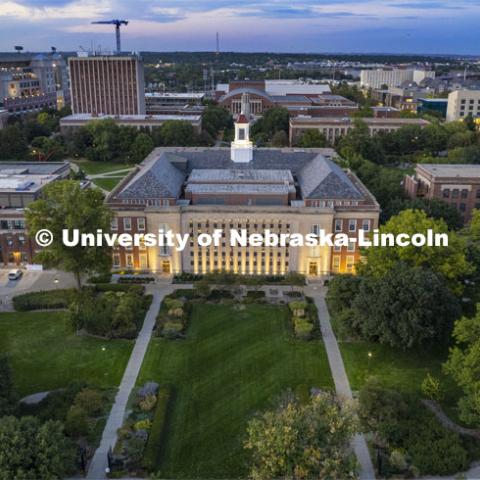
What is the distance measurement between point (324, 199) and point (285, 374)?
3183cm

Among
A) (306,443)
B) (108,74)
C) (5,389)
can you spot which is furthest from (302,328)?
(108,74)

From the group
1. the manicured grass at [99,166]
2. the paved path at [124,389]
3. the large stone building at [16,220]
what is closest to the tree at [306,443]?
the paved path at [124,389]

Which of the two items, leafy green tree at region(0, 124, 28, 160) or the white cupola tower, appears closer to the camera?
the white cupola tower

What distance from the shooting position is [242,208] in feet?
252

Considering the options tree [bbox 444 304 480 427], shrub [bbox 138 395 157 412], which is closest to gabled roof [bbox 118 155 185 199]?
shrub [bbox 138 395 157 412]

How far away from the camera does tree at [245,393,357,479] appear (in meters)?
33.8

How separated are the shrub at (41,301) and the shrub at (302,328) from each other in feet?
94.1

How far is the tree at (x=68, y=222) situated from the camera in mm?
68688

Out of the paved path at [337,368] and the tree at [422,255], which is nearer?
the paved path at [337,368]

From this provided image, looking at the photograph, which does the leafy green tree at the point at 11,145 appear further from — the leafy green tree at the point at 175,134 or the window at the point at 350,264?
the window at the point at 350,264

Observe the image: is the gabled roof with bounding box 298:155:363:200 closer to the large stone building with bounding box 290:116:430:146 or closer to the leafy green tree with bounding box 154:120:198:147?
the leafy green tree with bounding box 154:120:198:147

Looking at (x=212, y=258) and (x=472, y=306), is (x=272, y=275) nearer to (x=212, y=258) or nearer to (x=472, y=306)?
(x=212, y=258)

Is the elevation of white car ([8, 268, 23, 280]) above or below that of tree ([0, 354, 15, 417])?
below

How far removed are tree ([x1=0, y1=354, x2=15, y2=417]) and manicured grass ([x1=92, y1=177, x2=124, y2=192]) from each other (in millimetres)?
83092
